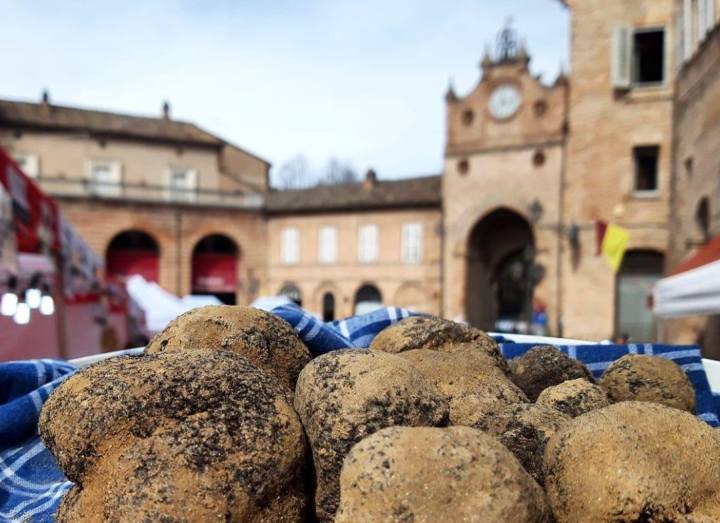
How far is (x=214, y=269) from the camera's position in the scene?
85.9 ft

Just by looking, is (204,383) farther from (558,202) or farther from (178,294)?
(178,294)

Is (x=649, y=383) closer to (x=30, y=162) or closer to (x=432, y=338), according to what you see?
(x=432, y=338)

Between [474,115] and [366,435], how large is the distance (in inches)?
768

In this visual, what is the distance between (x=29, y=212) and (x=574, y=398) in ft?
17.2

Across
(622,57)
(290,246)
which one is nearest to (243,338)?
(622,57)

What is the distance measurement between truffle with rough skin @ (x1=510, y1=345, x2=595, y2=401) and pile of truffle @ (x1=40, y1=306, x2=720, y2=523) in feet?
1.18

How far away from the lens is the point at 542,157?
18.5 m

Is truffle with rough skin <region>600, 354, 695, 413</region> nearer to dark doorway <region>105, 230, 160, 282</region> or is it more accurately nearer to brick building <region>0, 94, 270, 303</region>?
brick building <region>0, 94, 270, 303</region>

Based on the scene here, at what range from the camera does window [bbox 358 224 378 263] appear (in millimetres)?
23859

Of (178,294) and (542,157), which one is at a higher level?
(542,157)

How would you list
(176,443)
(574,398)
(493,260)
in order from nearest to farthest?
(176,443), (574,398), (493,260)

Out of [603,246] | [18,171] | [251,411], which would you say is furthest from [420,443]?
[603,246]

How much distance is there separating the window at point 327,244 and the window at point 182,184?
221 inches

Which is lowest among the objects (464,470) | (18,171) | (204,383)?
(464,470)
